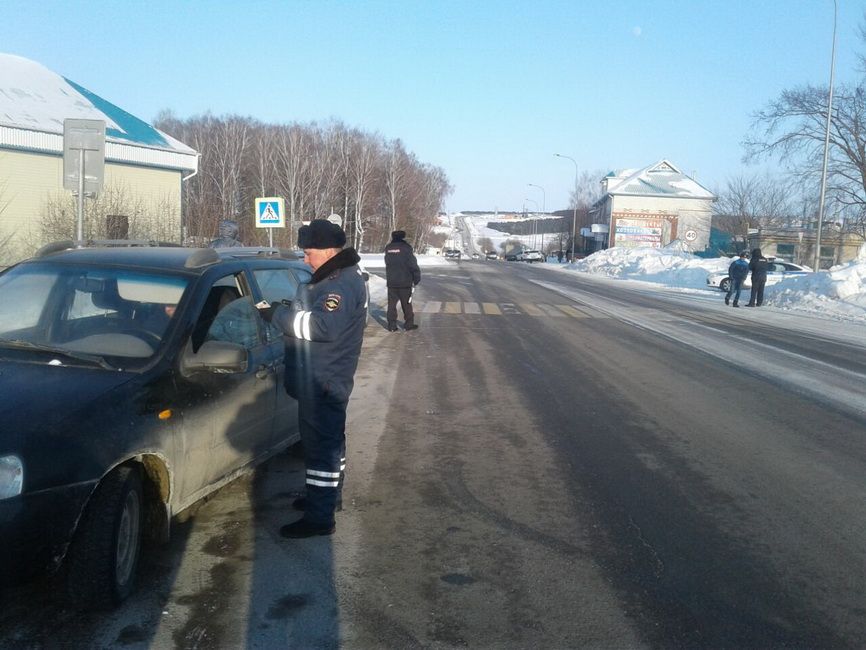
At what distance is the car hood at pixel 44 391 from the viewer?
337 cm

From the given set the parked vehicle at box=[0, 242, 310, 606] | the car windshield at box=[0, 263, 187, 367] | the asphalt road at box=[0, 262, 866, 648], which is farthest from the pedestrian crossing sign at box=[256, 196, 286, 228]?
the car windshield at box=[0, 263, 187, 367]

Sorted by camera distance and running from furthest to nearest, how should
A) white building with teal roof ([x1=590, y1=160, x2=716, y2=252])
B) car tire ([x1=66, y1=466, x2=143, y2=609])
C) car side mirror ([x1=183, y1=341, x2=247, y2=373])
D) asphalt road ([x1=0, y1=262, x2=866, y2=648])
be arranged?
white building with teal roof ([x1=590, y1=160, x2=716, y2=252]) → car side mirror ([x1=183, y1=341, x2=247, y2=373]) → asphalt road ([x1=0, y1=262, x2=866, y2=648]) → car tire ([x1=66, y1=466, x2=143, y2=609])

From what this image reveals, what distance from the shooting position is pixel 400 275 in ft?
47.6

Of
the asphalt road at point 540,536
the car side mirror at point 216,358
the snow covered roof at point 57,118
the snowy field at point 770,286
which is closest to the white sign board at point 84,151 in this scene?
the asphalt road at point 540,536

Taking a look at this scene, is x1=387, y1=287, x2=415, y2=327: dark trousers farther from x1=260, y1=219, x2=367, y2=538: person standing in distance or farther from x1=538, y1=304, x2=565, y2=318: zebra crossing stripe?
x1=260, y1=219, x2=367, y2=538: person standing in distance

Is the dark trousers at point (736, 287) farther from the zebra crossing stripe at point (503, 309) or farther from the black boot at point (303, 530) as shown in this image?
the black boot at point (303, 530)

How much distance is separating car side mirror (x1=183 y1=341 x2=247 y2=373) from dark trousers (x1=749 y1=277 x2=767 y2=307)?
23.1 meters

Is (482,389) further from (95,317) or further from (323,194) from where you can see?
(323,194)

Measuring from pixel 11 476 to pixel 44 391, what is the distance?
55 centimetres

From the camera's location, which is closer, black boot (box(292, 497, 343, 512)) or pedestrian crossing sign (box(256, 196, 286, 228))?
black boot (box(292, 497, 343, 512))

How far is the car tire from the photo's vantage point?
11.5 feet

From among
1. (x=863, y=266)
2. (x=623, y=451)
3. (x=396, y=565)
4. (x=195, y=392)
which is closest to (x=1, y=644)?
(x=195, y=392)

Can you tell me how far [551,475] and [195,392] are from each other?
9.47ft

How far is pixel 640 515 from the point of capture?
16.9 feet
